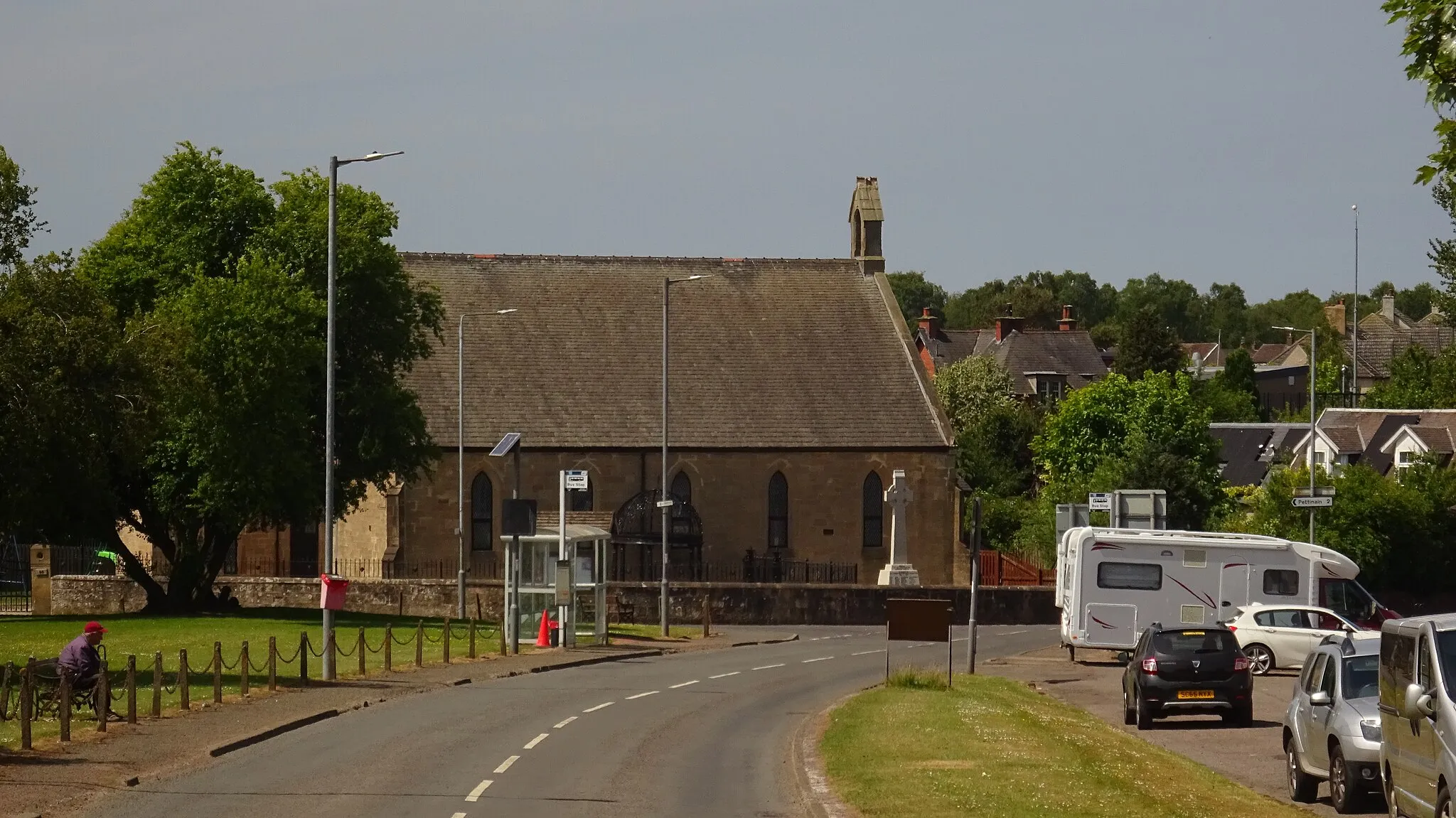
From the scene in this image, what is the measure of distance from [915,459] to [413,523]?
57.6 ft

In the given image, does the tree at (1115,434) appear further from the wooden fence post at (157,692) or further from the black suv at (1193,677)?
the wooden fence post at (157,692)

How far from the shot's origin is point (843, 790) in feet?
57.5

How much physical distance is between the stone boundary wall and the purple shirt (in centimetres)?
2565

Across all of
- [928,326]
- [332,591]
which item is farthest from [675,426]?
[928,326]

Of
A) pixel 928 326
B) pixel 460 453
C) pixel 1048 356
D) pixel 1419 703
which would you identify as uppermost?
pixel 928 326

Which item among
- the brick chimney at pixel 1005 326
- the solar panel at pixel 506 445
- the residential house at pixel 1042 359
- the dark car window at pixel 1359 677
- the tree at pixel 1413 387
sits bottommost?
the dark car window at pixel 1359 677

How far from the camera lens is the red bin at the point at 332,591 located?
97.7 feet

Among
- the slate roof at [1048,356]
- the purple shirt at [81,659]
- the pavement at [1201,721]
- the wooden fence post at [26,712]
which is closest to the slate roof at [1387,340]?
the slate roof at [1048,356]

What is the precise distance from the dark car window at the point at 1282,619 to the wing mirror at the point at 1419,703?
2144cm

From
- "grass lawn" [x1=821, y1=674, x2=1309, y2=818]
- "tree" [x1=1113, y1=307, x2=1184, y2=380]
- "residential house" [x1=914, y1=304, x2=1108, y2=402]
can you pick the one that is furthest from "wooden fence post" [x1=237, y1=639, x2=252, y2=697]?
"tree" [x1=1113, y1=307, x2=1184, y2=380]

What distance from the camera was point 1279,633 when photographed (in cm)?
3453

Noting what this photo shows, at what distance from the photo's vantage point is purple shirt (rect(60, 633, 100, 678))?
23875 millimetres

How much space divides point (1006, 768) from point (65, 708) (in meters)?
11.0

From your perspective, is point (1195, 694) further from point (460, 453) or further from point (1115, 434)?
point (1115, 434)
